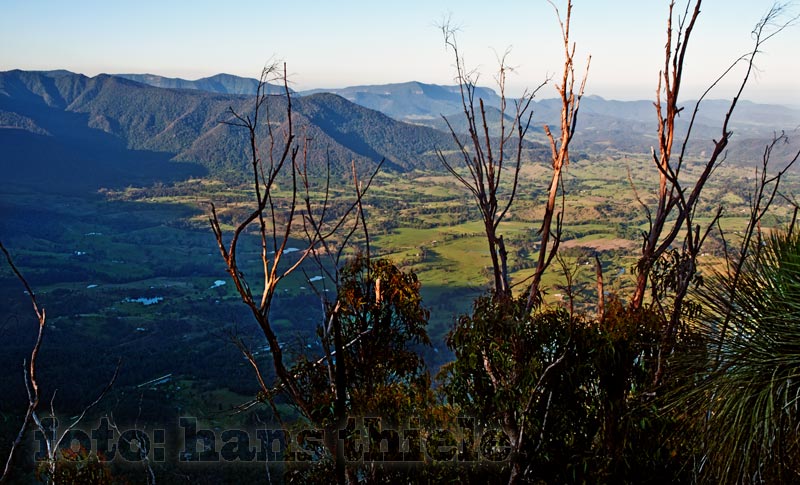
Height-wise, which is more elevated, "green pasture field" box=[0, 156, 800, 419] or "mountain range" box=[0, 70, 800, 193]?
"mountain range" box=[0, 70, 800, 193]

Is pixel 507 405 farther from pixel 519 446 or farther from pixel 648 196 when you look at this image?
pixel 648 196

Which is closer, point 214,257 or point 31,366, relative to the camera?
point 31,366

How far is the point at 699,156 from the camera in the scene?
13688 cm

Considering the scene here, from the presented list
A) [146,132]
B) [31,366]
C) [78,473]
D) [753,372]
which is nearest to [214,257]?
[78,473]

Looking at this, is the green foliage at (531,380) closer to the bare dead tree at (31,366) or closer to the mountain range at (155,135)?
the bare dead tree at (31,366)

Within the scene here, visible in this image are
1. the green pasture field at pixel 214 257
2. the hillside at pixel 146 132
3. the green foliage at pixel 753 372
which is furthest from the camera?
the hillside at pixel 146 132

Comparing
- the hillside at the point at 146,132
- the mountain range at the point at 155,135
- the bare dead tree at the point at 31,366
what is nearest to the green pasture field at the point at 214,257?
the bare dead tree at the point at 31,366

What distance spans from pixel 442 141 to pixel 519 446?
142m

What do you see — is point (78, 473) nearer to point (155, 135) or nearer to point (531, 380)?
point (531, 380)

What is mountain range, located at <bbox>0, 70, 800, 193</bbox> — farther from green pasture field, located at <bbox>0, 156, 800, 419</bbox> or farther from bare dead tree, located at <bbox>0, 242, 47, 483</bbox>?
bare dead tree, located at <bbox>0, 242, 47, 483</bbox>

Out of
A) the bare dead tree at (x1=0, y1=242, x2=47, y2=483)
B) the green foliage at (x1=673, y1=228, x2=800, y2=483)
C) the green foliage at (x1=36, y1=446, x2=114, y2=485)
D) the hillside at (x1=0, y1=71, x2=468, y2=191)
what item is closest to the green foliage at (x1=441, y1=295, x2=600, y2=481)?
the green foliage at (x1=673, y1=228, x2=800, y2=483)

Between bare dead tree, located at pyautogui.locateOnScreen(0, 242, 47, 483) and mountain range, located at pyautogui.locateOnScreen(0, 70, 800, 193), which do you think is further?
mountain range, located at pyautogui.locateOnScreen(0, 70, 800, 193)

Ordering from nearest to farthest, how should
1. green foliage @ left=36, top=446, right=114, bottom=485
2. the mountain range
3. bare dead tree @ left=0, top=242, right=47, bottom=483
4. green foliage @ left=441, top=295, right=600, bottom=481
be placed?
bare dead tree @ left=0, top=242, right=47, bottom=483 → green foliage @ left=441, top=295, right=600, bottom=481 → green foliage @ left=36, top=446, right=114, bottom=485 → the mountain range

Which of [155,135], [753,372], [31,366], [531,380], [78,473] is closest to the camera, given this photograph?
[753,372]
